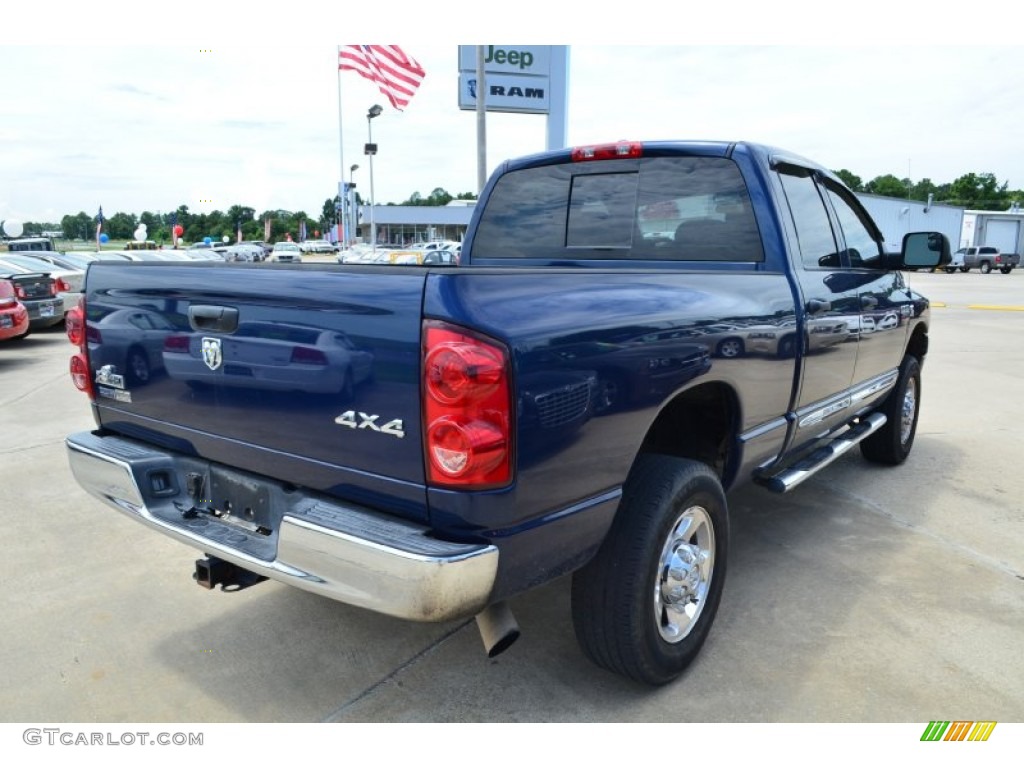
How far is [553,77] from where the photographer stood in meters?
17.7

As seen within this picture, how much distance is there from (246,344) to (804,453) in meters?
2.91

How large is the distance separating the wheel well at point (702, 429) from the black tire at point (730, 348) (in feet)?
0.48

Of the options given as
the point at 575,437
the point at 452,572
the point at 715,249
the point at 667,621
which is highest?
the point at 715,249

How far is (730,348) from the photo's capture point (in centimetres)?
272

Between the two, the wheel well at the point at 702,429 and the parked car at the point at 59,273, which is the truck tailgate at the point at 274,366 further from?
the parked car at the point at 59,273

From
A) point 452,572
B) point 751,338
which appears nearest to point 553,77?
point 751,338

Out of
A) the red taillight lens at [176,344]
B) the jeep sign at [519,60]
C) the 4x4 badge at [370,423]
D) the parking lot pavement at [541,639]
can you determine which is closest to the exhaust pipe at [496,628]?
the parking lot pavement at [541,639]

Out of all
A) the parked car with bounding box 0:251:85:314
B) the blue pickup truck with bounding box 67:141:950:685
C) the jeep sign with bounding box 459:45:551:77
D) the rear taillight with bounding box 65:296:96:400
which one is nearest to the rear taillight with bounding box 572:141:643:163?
the blue pickup truck with bounding box 67:141:950:685

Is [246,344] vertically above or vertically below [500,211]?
below

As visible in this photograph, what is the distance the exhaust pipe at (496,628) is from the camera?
2219 millimetres

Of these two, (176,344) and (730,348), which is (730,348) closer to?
(730,348)

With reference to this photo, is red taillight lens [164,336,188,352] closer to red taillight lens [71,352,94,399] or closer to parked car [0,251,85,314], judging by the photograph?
red taillight lens [71,352,94,399]

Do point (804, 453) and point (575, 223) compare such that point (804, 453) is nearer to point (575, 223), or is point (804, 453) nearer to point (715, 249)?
point (715, 249)

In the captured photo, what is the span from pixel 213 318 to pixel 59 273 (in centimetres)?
1411
